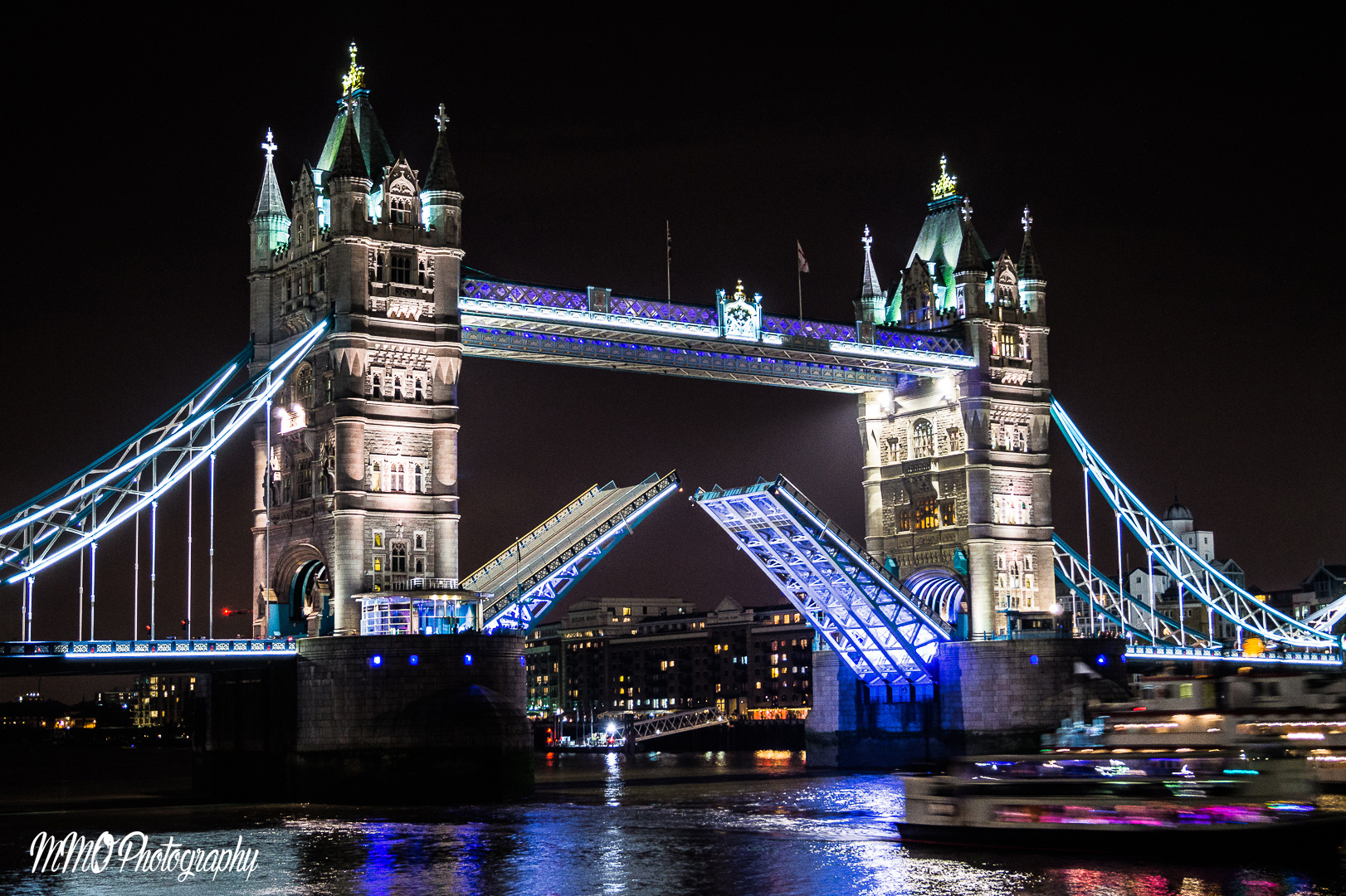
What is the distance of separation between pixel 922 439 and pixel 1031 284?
6918 millimetres

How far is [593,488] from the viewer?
5947cm

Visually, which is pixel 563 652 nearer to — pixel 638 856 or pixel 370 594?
pixel 370 594

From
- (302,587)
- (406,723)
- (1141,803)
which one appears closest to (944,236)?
(302,587)

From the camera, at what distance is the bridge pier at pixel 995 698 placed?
60406 mm

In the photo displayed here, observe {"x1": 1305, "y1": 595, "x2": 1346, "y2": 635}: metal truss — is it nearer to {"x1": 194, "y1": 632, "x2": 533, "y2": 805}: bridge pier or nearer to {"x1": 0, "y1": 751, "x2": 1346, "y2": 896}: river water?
{"x1": 0, "y1": 751, "x2": 1346, "y2": 896}: river water

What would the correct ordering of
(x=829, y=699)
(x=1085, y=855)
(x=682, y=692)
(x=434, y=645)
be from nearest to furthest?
(x=1085, y=855)
(x=434, y=645)
(x=829, y=699)
(x=682, y=692)

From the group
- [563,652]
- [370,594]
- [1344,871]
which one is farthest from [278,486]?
[563,652]

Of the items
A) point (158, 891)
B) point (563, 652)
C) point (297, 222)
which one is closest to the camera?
point (158, 891)

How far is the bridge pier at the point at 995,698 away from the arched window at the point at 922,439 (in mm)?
7981

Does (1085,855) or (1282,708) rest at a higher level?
(1282,708)

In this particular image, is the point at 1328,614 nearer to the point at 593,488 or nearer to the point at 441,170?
the point at 593,488

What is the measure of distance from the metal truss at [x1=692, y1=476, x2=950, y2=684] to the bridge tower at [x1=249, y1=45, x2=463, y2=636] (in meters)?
11.2

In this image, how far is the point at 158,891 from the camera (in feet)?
105

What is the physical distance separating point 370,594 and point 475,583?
6.46 meters
